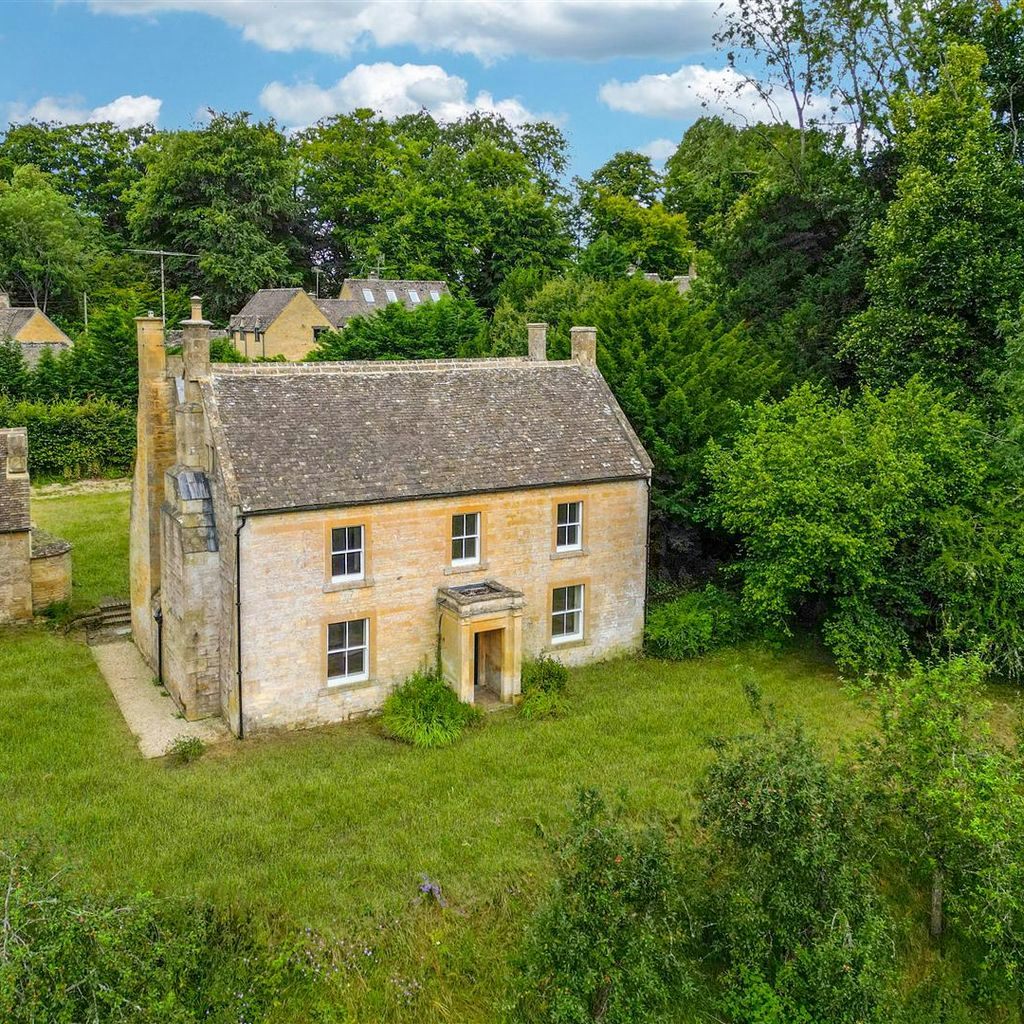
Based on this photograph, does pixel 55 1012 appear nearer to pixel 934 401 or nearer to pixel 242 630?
pixel 242 630

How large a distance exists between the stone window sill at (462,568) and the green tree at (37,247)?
2437 inches

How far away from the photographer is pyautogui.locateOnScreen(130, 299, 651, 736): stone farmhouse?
75.9ft

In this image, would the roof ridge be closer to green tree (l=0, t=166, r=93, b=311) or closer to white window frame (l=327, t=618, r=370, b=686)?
white window frame (l=327, t=618, r=370, b=686)

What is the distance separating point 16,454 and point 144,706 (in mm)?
11955

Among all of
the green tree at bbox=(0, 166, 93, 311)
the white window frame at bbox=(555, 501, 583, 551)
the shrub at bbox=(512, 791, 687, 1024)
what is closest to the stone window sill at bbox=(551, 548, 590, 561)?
the white window frame at bbox=(555, 501, 583, 551)

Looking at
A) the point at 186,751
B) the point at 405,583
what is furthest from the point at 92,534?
the point at 405,583

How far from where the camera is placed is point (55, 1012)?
33.5 ft

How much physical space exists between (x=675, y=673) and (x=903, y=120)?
887 inches

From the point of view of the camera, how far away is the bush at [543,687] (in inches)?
960

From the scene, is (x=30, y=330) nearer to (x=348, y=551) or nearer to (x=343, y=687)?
(x=348, y=551)

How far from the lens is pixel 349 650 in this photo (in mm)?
24312

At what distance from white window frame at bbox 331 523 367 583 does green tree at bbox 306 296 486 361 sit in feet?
102

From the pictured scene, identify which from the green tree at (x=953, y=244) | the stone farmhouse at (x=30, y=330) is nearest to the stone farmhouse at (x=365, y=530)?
the green tree at (x=953, y=244)

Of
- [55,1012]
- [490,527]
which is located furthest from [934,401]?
[55,1012]
